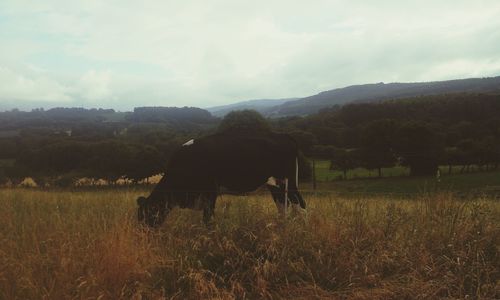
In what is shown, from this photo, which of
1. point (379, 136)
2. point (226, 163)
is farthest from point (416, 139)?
point (226, 163)

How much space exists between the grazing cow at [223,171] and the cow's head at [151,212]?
2 centimetres

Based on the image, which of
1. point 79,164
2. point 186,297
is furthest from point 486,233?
point 79,164

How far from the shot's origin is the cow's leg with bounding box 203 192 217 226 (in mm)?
6457

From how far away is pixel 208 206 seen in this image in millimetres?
6793

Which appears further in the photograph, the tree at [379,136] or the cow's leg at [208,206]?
the tree at [379,136]

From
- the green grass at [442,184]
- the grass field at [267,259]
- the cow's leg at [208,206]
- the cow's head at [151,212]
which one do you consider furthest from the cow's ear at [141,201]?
the green grass at [442,184]

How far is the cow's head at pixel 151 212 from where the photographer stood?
6.44 metres

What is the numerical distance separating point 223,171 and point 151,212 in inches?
58.5

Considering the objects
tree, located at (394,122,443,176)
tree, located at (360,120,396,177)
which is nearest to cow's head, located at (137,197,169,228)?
tree, located at (394,122,443,176)

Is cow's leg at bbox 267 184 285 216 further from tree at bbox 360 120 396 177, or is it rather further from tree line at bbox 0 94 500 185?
tree at bbox 360 120 396 177

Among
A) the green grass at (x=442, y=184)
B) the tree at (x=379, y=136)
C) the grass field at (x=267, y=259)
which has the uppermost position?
the grass field at (x=267, y=259)

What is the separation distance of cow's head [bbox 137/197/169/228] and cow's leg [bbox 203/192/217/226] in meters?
0.59

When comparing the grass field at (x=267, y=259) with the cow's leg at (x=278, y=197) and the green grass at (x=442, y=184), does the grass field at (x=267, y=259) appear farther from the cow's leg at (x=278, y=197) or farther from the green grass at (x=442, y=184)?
the green grass at (x=442, y=184)

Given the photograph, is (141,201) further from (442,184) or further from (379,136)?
(379,136)
